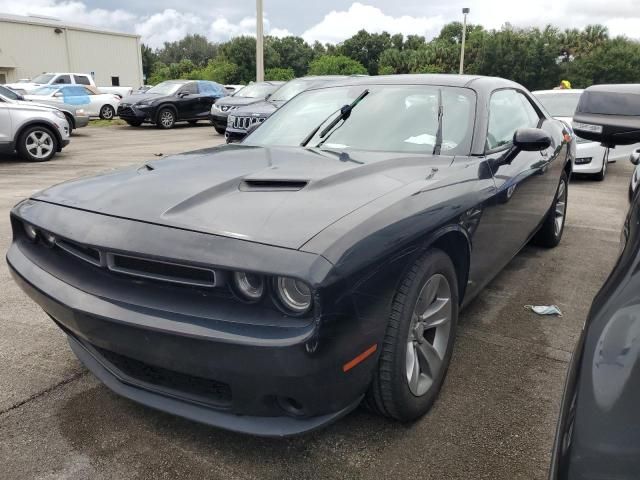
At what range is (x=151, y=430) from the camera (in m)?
2.24

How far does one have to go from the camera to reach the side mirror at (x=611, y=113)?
2.28 m

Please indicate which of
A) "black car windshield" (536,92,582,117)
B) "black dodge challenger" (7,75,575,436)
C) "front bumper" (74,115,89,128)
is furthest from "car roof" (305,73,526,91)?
"front bumper" (74,115,89,128)

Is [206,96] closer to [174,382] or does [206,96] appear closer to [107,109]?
[107,109]

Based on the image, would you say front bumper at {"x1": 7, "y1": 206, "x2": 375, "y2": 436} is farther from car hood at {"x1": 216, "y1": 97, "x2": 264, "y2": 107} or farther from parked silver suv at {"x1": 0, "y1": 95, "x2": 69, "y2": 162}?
car hood at {"x1": 216, "y1": 97, "x2": 264, "y2": 107}

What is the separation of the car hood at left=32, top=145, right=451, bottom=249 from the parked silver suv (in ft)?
27.4

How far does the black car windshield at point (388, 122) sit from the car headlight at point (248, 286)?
141cm

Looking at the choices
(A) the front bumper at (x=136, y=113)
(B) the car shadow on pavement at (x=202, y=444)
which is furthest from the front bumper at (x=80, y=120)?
(B) the car shadow on pavement at (x=202, y=444)

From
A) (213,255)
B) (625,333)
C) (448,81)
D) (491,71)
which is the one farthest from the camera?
(491,71)

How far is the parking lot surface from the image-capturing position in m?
2.02

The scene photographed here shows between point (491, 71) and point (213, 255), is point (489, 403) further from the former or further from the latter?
point (491, 71)

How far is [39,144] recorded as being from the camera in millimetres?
10164

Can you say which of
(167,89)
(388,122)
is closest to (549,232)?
(388,122)

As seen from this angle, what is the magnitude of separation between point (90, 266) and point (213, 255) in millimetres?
659

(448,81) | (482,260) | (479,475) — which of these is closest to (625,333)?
(479,475)
